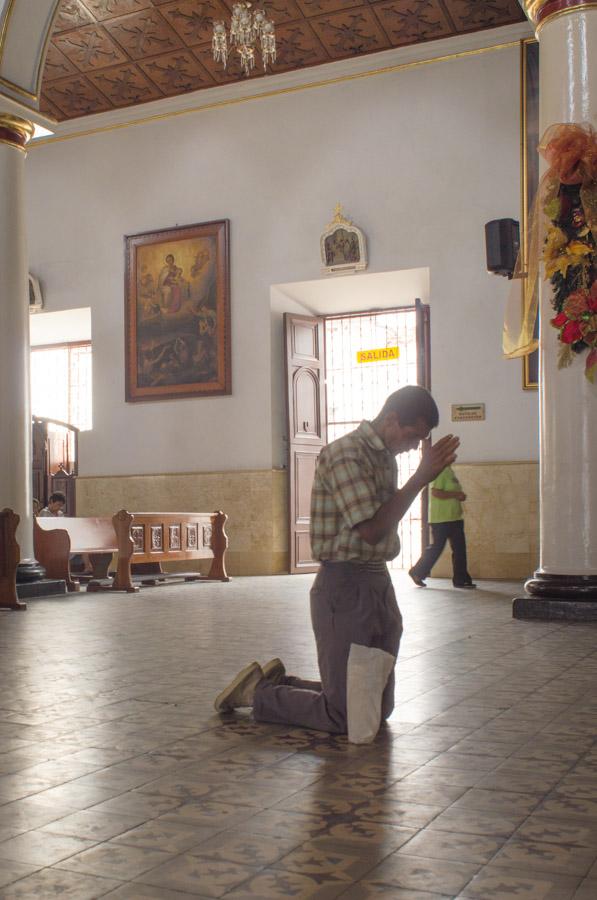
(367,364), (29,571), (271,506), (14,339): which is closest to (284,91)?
(367,364)

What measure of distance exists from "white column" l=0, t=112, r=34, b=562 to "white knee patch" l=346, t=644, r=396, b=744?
23.0 ft

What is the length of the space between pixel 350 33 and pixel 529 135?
274cm

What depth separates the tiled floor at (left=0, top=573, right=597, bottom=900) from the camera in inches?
88.4

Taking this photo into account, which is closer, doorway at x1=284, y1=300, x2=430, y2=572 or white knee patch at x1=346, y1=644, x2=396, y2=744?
white knee patch at x1=346, y1=644, x2=396, y2=744

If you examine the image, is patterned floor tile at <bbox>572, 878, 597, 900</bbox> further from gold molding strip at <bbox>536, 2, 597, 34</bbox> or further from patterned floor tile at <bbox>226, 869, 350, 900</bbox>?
gold molding strip at <bbox>536, 2, 597, 34</bbox>

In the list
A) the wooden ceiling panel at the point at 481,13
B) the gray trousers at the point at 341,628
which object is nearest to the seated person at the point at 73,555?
the wooden ceiling panel at the point at 481,13

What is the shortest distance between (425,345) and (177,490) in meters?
4.07

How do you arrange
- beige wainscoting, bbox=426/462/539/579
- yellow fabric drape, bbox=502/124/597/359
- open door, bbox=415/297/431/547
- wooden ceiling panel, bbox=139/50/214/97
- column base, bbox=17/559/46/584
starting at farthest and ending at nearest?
wooden ceiling panel, bbox=139/50/214/97 < open door, bbox=415/297/431/547 < beige wainscoting, bbox=426/462/539/579 < column base, bbox=17/559/46/584 < yellow fabric drape, bbox=502/124/597/359

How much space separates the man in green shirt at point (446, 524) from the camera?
34.5 feet

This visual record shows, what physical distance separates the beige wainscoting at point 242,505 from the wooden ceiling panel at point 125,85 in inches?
219

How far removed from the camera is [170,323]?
1446 cm

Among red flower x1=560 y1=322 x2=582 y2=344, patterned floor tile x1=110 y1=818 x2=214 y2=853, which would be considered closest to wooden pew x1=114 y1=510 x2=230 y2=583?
red flower x1=560 y1=322 x2=582 y2=344

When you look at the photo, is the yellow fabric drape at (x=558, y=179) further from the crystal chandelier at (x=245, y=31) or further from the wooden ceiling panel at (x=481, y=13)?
the wooden ceiling panel at (x=481, y=13)

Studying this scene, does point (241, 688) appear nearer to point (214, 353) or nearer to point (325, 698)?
point (325, 698)
